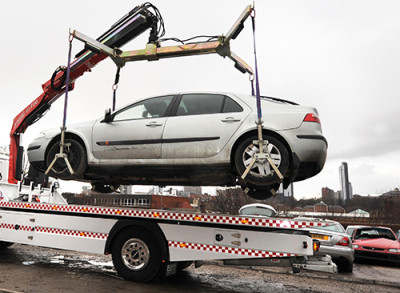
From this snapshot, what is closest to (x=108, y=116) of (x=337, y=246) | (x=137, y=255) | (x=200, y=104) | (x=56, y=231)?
(x=200, y=104)

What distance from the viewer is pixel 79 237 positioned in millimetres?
5398

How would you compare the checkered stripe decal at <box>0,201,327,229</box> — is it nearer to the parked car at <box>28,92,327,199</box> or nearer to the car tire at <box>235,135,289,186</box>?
the parked car at <box>28,92,327,199</box>

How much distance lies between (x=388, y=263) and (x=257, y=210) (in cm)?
463

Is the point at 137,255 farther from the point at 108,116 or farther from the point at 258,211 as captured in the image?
the point at 258,211

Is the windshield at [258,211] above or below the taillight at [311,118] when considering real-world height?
below

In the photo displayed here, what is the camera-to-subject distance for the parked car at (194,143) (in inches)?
159

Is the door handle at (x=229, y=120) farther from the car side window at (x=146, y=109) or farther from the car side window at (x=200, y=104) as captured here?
the car side window at (x=146, y=109)

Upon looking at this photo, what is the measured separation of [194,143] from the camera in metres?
4.35

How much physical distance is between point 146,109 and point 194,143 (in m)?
1.04

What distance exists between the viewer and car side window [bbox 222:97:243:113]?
4381mm

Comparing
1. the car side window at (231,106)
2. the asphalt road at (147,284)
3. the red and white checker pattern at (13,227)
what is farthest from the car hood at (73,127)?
the asphalt road at (147,284)

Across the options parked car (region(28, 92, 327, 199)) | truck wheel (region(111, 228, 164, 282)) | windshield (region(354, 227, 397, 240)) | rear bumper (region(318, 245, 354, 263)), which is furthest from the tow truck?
windshield (region(354, 227, 397, 240))

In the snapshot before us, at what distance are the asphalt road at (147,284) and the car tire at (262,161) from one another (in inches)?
83.9

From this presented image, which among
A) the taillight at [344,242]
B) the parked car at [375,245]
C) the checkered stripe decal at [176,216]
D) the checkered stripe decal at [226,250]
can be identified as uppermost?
the checkered stripe decal at [176,216]
